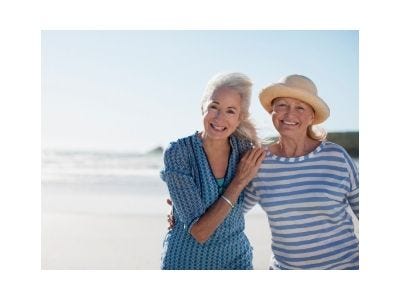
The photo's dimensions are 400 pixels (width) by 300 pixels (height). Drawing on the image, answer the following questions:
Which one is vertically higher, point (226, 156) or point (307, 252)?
point (226, 156)

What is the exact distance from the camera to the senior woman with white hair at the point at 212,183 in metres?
2.81

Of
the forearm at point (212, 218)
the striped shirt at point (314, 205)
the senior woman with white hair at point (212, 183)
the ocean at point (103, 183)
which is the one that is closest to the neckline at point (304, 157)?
the striped shirt at point (314, 205)

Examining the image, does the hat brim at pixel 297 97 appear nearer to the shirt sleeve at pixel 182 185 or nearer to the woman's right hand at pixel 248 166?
the woman's right hand at pixel 248 166

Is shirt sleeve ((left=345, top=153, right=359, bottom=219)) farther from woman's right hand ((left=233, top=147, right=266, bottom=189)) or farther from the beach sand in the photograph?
the beach sand

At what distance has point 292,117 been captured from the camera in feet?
9.59

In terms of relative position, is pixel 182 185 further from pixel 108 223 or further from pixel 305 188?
pixel 108 223

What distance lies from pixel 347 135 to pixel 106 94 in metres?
2.96
